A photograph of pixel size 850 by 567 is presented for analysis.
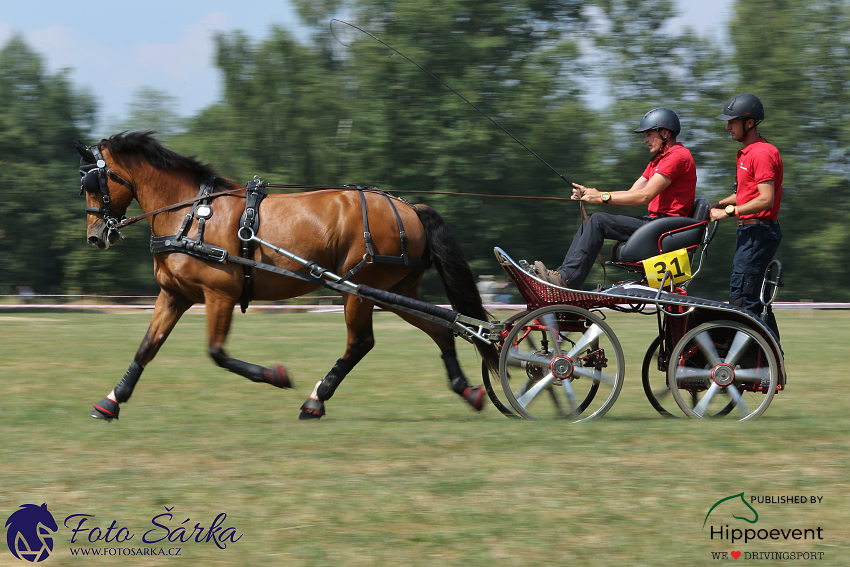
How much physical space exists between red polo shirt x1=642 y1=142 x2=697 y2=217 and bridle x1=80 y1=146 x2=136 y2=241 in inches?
152

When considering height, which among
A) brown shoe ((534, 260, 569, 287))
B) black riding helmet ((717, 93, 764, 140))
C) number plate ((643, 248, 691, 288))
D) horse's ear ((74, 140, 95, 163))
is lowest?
brown shoe ((534, 260, 569, 287))

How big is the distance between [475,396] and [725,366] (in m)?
1.78

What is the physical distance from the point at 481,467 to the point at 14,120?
45.0m

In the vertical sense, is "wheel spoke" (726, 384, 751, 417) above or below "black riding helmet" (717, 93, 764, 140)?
below

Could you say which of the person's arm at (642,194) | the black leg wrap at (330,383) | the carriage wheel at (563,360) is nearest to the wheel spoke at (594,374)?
the carriage wheel at (563,360)

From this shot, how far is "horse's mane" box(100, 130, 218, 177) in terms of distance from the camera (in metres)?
7.06

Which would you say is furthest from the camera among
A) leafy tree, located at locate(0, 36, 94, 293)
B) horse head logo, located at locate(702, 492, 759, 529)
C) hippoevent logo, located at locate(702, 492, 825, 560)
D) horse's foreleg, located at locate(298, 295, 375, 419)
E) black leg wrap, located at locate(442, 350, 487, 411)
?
leafy tree, located at locate(0, 36, 94, 293)

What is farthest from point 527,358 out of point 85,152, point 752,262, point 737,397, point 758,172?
point 85,152

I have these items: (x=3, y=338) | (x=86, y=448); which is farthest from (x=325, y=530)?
(x=3, y=338)

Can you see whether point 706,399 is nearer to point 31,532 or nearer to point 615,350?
point 615,350

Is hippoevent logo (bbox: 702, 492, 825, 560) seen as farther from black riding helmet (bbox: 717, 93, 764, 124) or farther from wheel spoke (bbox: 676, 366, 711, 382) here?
black riding helmet (bbox: 717, 93, 764, 124)

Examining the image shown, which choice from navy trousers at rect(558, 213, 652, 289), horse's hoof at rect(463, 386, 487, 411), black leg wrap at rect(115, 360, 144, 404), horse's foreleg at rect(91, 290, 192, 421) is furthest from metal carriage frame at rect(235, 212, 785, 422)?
black leg wrap at rect(115, 360, 144, 404)

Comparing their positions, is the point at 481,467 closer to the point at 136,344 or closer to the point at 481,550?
the point at 481,550

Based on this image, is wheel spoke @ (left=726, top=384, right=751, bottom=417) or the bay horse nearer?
wheel spoke @ (left=726, top=384, right=751, bottom=417)
